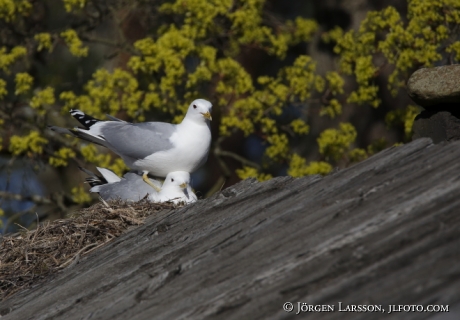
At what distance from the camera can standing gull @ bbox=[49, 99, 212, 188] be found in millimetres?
5180

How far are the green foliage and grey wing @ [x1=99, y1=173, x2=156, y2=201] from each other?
7.34ft

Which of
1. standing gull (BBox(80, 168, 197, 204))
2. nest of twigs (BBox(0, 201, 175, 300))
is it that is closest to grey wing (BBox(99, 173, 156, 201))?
standing gull (BBox(80, 168, 197, 204))

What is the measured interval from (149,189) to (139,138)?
0.33 m

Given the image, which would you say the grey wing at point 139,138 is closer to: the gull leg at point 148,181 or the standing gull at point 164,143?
the standing gull at point 164,143

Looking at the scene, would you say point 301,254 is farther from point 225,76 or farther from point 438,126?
point 225,76

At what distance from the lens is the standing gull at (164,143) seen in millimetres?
5180

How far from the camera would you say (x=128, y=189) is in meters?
5.43

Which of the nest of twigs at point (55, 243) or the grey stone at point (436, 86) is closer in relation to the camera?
the grey stone at point (436, 86)

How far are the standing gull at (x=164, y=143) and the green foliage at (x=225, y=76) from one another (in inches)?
93.6

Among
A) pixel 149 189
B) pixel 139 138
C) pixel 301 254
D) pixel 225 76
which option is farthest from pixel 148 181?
pixel 301 254

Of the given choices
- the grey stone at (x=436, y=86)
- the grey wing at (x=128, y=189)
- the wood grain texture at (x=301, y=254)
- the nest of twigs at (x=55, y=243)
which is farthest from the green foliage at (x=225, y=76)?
the wood grain texture at (x=301, y=254)

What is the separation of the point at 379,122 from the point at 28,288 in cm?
606

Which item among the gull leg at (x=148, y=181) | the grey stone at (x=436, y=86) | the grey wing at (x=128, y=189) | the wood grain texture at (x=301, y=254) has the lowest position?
the grey wing at (x=128, y=189)

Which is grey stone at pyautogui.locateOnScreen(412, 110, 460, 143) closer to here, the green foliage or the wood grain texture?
the wood grain texture
